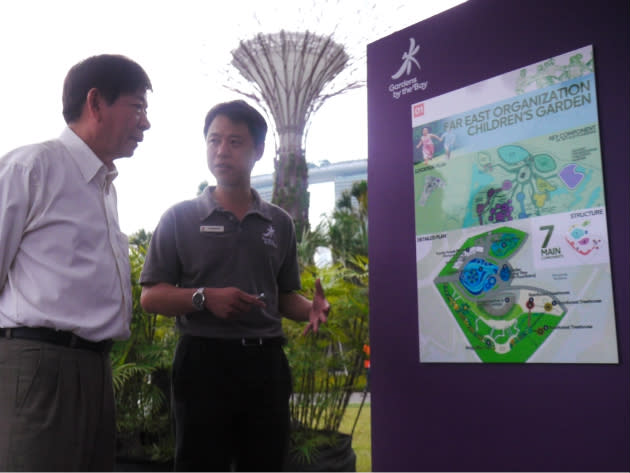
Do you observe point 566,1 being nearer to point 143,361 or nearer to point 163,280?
point 163,280

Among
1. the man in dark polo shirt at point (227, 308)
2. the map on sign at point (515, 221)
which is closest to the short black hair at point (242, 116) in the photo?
the man in dark polo shirt at point (227, 308)

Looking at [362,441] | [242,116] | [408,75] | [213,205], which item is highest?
[408,75]

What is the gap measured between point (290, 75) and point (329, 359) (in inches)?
389

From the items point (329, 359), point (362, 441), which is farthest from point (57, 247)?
point (362, 441)

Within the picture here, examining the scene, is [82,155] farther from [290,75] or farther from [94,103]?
[290,75]

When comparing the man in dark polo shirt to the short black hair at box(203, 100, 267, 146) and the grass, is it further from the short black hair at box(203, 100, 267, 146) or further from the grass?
the grass

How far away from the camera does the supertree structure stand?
12.1 metres

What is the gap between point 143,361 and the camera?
3.89 meters

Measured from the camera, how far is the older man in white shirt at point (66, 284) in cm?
146

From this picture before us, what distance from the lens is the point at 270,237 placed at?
6.72 feet

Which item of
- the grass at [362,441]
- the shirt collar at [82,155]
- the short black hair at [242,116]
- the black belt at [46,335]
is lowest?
the grass at [362,441]

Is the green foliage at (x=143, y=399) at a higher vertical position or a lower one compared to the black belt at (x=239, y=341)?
lower

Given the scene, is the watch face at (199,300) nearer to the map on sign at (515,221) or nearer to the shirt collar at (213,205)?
the shirt collar at (213,205)

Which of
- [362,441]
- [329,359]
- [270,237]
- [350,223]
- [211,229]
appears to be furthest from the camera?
[350,223]
